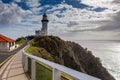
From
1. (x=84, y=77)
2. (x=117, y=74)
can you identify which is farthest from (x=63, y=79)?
(x=117, y=74)

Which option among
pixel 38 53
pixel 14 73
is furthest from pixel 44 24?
pixel 14 73

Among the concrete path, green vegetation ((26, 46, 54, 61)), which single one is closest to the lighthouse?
green vegetation ((26, 46, 54, 61))

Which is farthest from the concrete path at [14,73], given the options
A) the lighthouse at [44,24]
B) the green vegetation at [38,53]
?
the lighthouse at [44,24]

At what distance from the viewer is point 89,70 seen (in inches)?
4872

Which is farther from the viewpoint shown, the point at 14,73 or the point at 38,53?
the point at 38,53

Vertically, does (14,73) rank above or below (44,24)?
below

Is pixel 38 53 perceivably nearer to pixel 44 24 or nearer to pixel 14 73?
pixel 14 73

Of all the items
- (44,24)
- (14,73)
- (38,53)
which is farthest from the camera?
(44,24)

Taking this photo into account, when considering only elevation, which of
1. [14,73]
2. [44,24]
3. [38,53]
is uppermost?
[44,24]

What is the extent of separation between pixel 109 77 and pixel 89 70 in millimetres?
14706

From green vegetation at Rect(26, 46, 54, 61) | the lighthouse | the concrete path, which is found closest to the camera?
the concrete path

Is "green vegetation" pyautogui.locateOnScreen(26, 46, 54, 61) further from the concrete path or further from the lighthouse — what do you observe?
the lighthouse

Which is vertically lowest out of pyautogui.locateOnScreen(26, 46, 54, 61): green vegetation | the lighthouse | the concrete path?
pyautogui.locateOnScreen(26, 46, 54, 61): green vegetation

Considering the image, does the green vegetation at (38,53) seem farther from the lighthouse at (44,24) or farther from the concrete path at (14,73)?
the lighthouse at (44,24)
